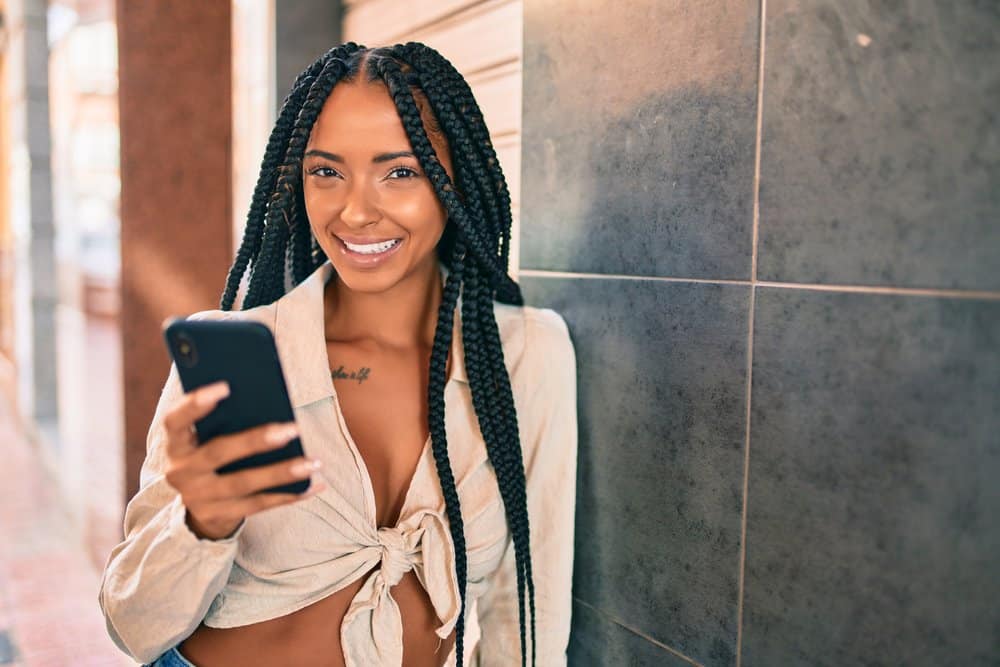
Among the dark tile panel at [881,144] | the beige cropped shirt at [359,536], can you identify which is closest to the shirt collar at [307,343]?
the beige cropped shirt at [359,536]

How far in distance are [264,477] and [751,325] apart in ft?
2.17

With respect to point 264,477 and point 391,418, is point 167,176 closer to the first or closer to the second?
point 391,418

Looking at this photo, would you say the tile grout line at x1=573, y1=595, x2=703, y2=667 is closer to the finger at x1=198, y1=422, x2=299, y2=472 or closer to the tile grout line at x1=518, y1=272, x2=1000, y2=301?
the tile grout line at x1=518, y1=272, x2=1000, y2=301

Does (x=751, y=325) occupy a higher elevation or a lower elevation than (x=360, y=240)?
lower

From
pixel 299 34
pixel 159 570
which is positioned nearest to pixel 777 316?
pixel 159 570

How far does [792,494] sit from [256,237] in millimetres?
1013

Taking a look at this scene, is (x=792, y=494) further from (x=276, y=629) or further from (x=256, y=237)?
(x=256, y=237)

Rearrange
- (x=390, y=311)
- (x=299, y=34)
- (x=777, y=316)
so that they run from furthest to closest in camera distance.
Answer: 1. (x=299, y=34)
2. (x=390, y=311)
3. (x=777, y=316)

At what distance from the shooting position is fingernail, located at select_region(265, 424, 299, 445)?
0.97m

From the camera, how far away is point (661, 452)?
1.32m

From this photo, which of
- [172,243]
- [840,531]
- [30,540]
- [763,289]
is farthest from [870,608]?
[30,540]

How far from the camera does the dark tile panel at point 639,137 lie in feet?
3.76

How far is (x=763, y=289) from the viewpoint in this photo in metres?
1.11

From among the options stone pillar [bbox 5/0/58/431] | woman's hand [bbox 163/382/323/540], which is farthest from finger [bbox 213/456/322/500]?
stone pillar [bbox 5/0/58/431]
